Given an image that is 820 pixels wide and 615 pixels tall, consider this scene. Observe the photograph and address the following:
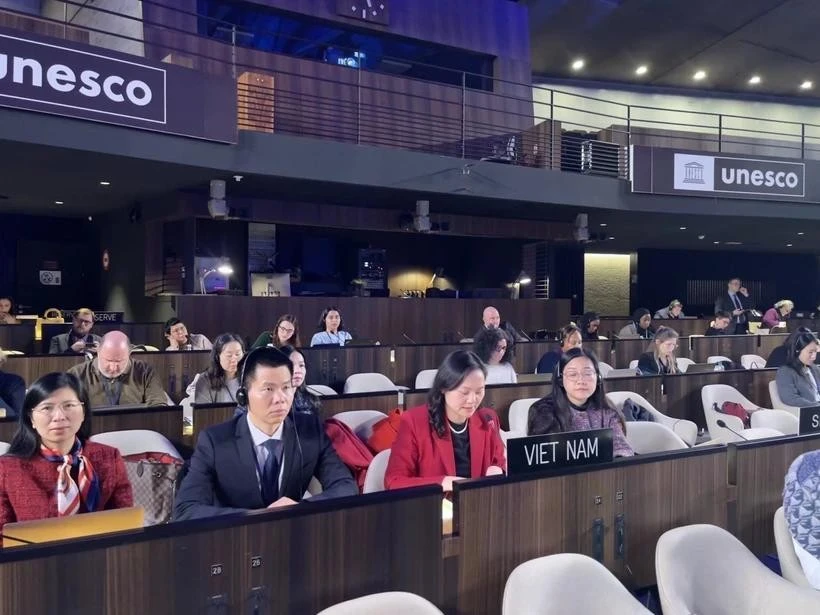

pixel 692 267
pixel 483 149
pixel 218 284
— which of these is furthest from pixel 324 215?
pixel 692 267

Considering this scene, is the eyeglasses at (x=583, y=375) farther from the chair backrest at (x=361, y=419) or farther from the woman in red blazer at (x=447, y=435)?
the chair backrest at (x=361, y=419)

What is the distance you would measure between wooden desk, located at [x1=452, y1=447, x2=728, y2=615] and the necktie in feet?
2.48

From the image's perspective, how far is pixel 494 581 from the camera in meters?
2.10

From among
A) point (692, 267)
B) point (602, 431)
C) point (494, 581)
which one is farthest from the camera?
point (692, 267)

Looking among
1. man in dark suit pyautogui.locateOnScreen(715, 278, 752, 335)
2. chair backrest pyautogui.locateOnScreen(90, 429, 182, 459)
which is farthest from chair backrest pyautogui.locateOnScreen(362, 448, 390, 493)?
man in dark suit pyautogui.locateOnScreen(715, 278, 752, 335)

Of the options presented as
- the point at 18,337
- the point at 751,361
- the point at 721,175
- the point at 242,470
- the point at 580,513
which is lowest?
the point at 751,361

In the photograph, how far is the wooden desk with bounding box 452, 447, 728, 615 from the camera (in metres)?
2.07

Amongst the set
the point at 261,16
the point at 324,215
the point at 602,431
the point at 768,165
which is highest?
the point at 261,16

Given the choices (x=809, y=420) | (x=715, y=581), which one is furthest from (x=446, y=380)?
(x=809, y=420)

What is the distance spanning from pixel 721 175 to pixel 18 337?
9.74m

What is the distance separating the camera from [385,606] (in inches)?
68.6

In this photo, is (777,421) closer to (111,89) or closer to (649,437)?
(649,437)

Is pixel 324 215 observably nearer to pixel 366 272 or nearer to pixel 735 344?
pixel 366 272

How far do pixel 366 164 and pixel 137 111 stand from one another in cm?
260
